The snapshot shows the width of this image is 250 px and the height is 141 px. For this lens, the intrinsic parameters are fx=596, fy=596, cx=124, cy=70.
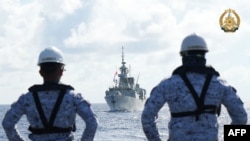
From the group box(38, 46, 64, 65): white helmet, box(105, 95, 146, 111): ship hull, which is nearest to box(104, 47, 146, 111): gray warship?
box(105, 95, 146, 111): ship hull

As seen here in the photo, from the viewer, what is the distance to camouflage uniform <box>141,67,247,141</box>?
7371 mm

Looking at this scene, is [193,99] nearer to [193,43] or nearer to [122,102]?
[193,43]

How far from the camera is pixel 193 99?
7.38 metres

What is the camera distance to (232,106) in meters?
7.52

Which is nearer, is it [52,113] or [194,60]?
[194,60]

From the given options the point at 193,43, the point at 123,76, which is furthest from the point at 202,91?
the point at 123,76

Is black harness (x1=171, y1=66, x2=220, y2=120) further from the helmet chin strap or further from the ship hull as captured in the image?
the ship hull

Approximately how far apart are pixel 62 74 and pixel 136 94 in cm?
18540

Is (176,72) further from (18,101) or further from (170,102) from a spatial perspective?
(18,101)

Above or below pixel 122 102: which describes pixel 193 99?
above

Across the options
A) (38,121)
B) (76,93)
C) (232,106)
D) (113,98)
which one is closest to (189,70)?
(232,106)

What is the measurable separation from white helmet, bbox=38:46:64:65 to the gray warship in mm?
175445

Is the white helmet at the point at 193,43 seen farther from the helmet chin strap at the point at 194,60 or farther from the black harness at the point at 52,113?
the black harness at the point at 52,113

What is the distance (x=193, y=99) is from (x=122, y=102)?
17926cm
